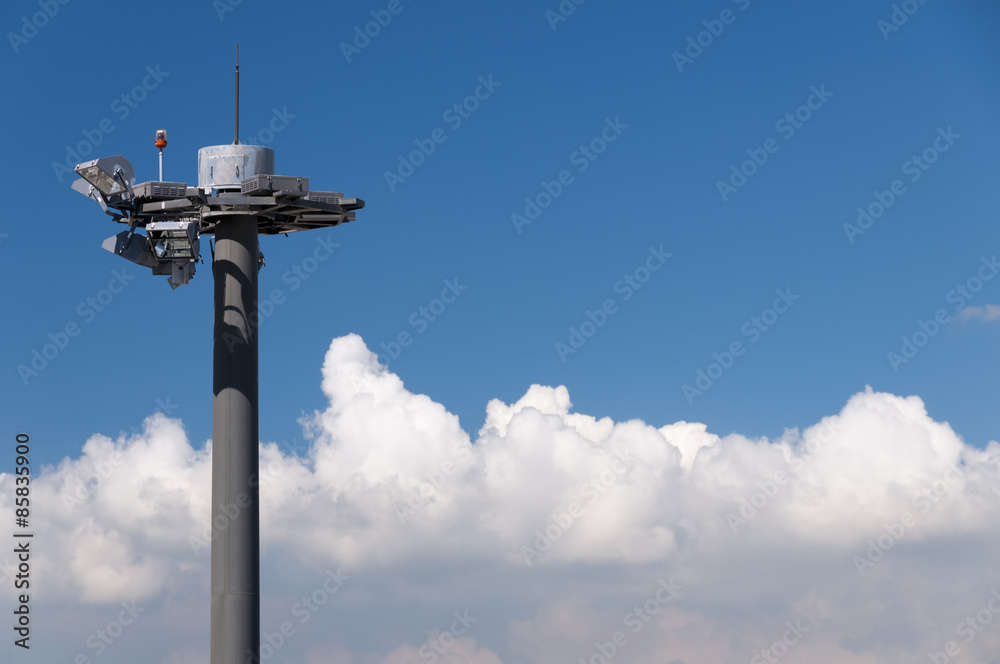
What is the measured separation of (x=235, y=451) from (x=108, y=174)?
9.20m

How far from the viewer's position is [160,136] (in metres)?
44.7

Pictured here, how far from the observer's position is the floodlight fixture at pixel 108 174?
4238 centimetres

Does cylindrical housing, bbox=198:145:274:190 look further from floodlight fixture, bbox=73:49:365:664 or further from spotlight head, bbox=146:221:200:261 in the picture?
spotlight head, bbox=146:221:200:261

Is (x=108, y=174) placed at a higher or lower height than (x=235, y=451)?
higher

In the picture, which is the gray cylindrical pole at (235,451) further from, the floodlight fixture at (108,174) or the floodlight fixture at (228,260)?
the floodlight fixture at (108,174)

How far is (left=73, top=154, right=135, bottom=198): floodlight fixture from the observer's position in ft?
139

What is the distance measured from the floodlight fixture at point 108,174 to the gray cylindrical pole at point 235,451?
10.5 feet

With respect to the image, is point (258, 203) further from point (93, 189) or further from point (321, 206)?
point (93, 189)

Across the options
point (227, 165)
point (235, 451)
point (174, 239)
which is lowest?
point (235, 451)

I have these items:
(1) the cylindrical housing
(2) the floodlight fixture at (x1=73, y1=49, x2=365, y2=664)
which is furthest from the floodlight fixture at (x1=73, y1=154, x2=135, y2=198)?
(1) the cylindrical housing

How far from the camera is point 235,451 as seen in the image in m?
42.9

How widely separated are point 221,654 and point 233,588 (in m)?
1.94

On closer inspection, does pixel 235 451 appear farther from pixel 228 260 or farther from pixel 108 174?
pixel 108 174

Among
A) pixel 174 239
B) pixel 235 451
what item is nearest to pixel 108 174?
pixel 174 239
